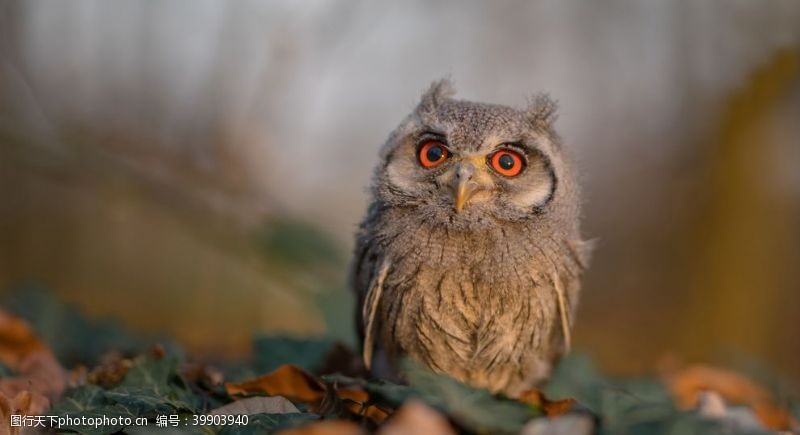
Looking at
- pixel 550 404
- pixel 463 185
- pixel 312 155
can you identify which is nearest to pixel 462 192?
pixel 463 185

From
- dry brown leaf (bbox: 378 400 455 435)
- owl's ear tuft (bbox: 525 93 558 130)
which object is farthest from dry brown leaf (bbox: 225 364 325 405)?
owl's ear tuft (bbox: 525 93 558 130)

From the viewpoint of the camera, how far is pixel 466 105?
231 cm

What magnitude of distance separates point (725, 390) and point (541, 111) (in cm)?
147

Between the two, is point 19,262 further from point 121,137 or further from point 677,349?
point 677,349

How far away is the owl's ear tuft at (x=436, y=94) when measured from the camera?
2.38 meters

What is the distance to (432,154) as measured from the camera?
2244mm

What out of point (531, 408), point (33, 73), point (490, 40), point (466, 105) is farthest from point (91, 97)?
point (531, 408)

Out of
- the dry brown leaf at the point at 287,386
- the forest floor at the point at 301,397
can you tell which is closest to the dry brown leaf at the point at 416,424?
the forest floor at the point at 301,397

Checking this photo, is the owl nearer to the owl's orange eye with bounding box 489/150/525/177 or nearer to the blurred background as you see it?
the owl's orange eye with bounding box 489/150/525/177

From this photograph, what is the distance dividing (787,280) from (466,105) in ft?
13.1

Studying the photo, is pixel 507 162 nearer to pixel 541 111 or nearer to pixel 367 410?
pixel 541 111

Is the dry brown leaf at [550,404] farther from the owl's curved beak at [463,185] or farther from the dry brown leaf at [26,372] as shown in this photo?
the dry brown leaf at [26,372]

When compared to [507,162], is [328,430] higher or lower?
lower

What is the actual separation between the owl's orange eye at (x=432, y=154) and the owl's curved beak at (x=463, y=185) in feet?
0.39
